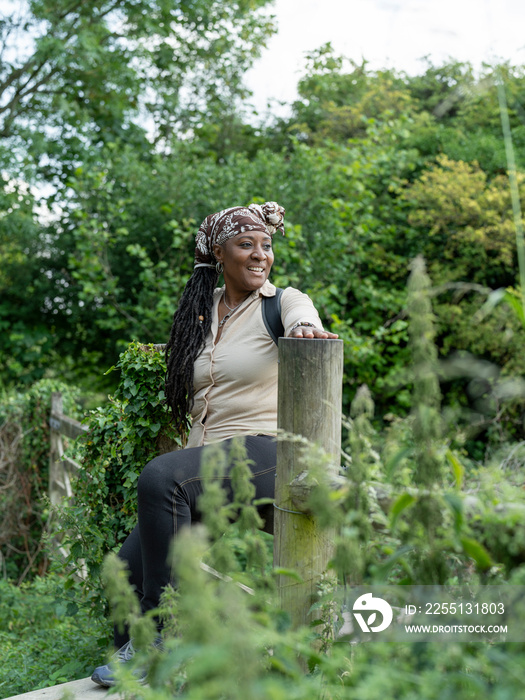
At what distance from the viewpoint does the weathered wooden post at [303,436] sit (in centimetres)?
186

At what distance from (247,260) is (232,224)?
0.17 m

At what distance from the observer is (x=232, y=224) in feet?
8.82

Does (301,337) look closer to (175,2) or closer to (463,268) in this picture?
(463,268)

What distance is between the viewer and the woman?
213cm

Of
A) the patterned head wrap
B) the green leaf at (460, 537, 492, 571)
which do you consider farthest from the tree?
the green leaf at (460, 537, 492, 571)

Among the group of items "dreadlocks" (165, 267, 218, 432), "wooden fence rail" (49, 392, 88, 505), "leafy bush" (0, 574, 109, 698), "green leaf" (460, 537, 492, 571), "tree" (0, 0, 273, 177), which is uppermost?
"tree" (0, 0, 273, 177)

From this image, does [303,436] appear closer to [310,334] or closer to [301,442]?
[301,442]

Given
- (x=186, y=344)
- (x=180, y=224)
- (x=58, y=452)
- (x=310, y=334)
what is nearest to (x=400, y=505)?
(x=310, y=334)

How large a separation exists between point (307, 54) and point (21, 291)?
4.76 metres

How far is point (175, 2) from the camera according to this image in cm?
854

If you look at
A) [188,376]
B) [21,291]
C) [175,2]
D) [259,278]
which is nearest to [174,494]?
[188,376]

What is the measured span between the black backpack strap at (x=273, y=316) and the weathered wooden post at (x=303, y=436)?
54cm

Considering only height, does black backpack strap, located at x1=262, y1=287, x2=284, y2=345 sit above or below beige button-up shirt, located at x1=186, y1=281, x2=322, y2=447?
above

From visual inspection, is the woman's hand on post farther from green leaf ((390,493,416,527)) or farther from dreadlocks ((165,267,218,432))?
green leaf ((390,493,416,527))
